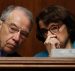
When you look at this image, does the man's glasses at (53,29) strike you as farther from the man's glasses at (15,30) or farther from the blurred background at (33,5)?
the blurred background at (33,5)

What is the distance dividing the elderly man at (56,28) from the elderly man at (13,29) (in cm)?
6

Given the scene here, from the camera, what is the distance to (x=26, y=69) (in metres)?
1.15

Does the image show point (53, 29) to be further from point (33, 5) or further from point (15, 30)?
point (33, 5)

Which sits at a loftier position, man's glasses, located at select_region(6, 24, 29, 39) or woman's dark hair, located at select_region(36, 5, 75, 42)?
woman's dark hair, located at select_region(36, 5, 75, 42)

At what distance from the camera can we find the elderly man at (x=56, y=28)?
4.75ft

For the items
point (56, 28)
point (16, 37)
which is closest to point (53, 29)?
point (56, 28)

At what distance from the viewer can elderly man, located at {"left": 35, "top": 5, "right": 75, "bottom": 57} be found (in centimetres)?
145

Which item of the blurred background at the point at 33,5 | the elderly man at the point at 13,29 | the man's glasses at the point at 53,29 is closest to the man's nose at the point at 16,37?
the elderly man at the point at 13,29

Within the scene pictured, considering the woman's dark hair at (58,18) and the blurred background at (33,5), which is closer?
the woman's dark hair at (58,18)

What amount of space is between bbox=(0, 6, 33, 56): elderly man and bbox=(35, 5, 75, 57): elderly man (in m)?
0.06

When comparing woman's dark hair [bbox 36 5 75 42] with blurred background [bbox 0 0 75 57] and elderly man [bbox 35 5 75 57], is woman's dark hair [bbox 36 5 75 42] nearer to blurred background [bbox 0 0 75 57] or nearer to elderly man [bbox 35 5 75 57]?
elderly man [bbox 35 5 75 57]

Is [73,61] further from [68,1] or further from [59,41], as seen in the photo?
[68,1]

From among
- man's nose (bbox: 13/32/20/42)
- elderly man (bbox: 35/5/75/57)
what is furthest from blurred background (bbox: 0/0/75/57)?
man's nose (bbox: 13/32/20/42)

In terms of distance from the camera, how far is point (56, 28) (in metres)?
1.51
